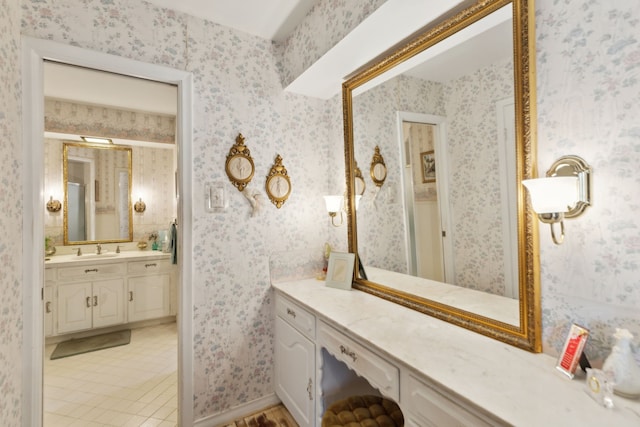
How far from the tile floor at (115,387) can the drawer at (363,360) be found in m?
1.34

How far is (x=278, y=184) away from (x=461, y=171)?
4.17ft

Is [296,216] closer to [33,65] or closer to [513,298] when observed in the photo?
[513,298]

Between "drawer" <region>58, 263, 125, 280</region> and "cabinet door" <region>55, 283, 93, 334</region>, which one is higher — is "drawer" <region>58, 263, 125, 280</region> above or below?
above

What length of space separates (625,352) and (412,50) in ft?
4.85

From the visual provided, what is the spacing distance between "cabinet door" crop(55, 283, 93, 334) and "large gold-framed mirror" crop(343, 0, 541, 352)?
10.2 feet

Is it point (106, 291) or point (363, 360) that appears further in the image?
point (106, 291)

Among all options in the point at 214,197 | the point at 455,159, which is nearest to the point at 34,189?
the point at 214,197

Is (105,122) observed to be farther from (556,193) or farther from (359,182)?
(556,193)

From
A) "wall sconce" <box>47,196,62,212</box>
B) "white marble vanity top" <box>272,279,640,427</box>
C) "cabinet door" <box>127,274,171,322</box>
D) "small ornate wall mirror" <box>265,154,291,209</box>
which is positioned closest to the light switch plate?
"small ornate wall mirror" <box>265,154,291,209</box>

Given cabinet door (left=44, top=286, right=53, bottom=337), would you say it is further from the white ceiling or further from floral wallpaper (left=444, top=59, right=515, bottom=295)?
floral wallpaper (left=444, top=59, right=515, bottom=295)

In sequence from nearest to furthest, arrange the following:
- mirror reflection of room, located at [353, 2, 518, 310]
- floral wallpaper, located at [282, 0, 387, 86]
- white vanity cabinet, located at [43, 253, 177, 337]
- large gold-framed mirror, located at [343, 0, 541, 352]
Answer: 1. large gold-framed mirror, located at [343, 0, 541, 352]
2. mirror reflection of room, located at [353, 2, 518, 310]
3. floral wallpaper, located at [282, 0, 387, 86]
4. white vanity cabinet, located at [43, 253, 177, 337]

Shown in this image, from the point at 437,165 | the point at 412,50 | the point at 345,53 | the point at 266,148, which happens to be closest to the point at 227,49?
the point at 266,148

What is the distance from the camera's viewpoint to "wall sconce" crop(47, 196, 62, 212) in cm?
333

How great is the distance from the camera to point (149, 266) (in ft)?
11.5
